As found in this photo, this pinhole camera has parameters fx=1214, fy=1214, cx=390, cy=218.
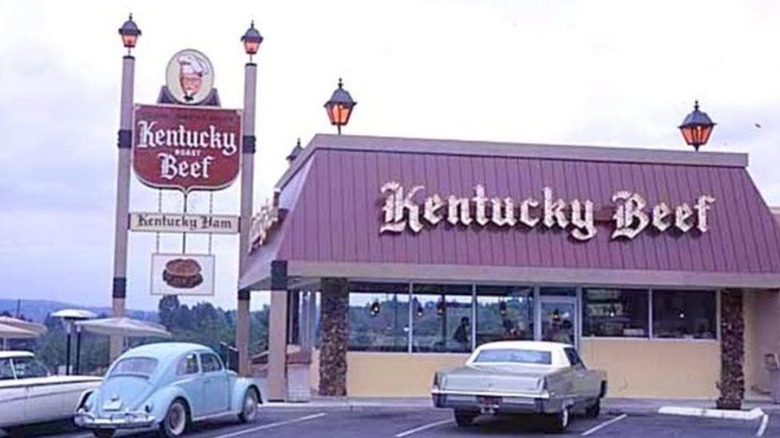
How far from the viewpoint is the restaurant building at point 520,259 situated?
27156 mm

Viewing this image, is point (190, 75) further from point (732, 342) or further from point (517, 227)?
point (732, 342)

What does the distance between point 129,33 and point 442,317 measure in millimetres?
13206

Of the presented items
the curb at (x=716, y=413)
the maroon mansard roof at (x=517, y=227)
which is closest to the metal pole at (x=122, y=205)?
the maroon mansard roof at (x=517, y=227)

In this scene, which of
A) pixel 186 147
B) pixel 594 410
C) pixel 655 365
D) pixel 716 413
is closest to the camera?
pixel 594 410

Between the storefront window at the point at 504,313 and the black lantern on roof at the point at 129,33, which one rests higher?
the black lantern on roof at the point at 129,33

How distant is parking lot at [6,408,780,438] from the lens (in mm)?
19797

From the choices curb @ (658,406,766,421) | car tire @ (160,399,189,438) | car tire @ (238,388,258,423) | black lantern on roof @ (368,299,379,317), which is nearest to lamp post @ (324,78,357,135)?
black lantern on roof @ (368,299,379,317)

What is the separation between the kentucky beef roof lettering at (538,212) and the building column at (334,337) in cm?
177

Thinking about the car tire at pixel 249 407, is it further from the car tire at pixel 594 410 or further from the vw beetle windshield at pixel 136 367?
the car tire at pixel 594 410

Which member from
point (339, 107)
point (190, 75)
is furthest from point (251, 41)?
point (339, 107)

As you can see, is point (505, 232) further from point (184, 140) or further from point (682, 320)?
point (184, 140)

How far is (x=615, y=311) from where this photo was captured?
29.1 metres

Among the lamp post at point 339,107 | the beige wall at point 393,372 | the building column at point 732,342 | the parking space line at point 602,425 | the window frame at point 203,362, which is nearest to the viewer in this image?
the parking space line at point 602,425

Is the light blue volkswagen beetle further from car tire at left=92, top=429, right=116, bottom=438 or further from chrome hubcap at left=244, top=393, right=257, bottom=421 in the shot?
chrome hubcap at left=244, top=393, right=257, bottom=421
